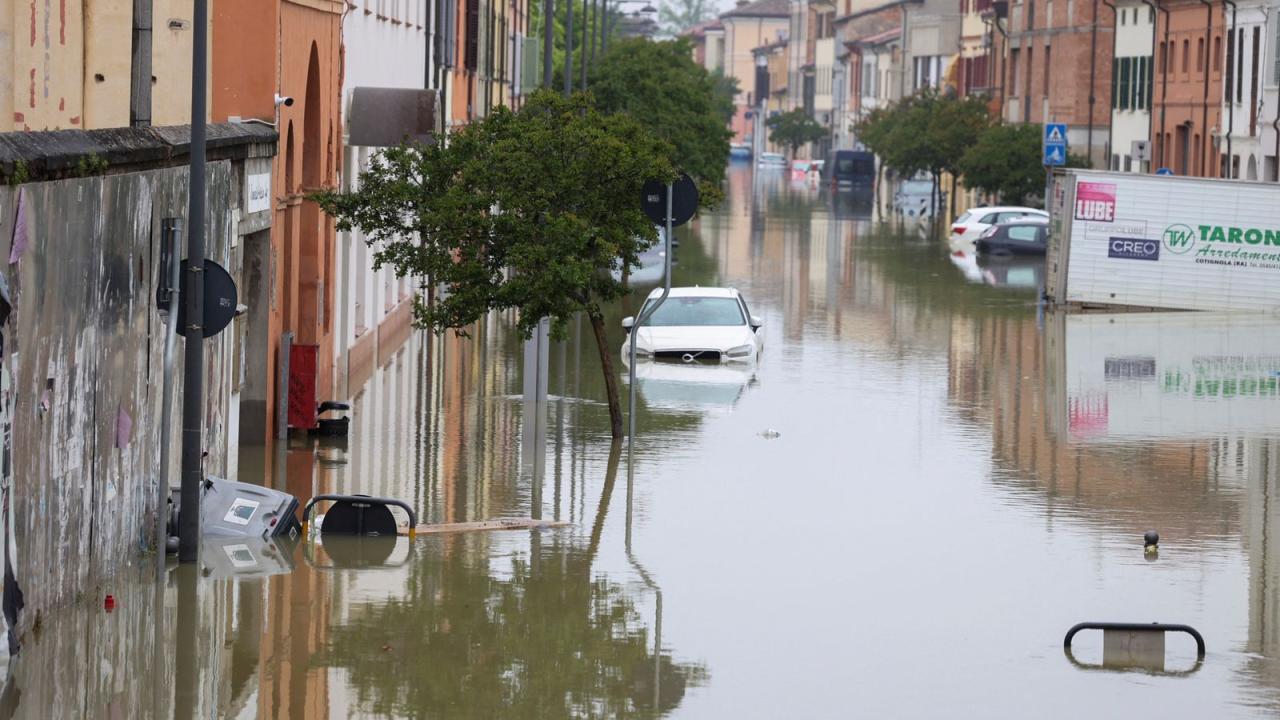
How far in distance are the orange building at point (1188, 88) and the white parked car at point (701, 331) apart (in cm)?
3365

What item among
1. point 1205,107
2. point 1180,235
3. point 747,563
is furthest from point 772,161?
point 747,563

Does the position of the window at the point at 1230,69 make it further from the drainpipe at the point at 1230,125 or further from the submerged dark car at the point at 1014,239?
the submerged dark car at the point at 1014,239

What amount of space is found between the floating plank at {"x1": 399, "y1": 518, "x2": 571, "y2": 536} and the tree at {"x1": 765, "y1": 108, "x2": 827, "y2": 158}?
135749 mm

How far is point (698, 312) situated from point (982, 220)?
3072 centimetres

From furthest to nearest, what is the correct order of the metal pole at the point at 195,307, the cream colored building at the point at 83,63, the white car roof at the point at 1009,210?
the white car roof at the point at 1009,210
the cream colored building at the point at 83,63
the metal pole at the point at 195,307

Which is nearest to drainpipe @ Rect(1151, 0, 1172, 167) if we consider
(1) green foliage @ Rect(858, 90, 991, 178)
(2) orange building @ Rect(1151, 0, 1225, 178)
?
(2) orange building @ Rect(1151, 0, 1225, 178)

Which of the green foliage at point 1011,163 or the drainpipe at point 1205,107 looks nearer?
the drainpipe at point 1205,107

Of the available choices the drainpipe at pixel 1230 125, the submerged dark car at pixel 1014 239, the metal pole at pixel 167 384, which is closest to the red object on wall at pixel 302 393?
the metal pole at pixel 167 384

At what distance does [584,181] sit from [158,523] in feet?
22.2

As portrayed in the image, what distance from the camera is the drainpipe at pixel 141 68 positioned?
59.2ft

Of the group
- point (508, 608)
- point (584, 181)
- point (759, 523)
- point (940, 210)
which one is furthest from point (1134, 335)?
point (940, 210)

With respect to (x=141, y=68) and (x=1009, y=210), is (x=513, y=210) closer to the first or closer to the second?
(x=141, y=68)

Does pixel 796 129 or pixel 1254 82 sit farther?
pixel 796 129

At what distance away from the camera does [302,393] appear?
21.1 m
